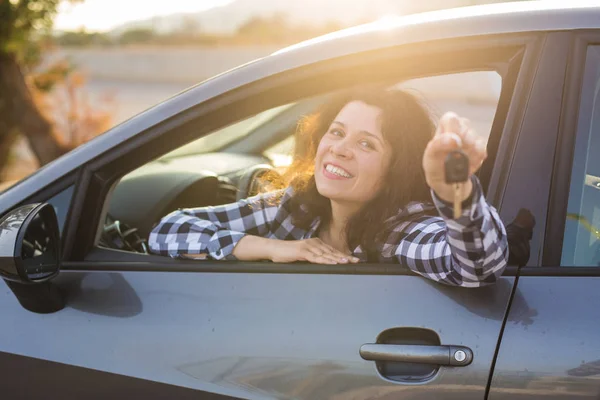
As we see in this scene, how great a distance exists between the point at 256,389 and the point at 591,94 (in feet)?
3.05

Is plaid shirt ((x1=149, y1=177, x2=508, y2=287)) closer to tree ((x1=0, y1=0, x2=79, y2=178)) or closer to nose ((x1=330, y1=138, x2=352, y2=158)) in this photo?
nose ((x1=330, y1=138, x2=352, y2=158))

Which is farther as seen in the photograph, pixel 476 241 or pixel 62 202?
pixel 62 202

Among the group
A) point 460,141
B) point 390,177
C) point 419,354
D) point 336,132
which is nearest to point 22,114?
point 336,132

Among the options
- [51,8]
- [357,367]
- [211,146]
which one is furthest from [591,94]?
[51,8]

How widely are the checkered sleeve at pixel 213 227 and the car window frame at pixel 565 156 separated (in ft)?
2.55

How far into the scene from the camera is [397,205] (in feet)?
6.54

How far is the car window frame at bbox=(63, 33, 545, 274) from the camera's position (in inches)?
67.6

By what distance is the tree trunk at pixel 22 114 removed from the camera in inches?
307

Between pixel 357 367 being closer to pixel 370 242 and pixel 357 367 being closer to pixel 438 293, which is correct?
pixel 438 293

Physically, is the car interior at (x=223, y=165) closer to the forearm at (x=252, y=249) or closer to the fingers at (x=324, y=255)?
the forearm at (x=252, y=249)

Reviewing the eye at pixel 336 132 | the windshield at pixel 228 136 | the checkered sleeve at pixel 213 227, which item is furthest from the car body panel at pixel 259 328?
the windshield at pixel 228 136

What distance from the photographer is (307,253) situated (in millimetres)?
1806

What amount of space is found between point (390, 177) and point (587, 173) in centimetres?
52

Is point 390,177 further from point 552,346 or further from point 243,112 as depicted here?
point 552,346
